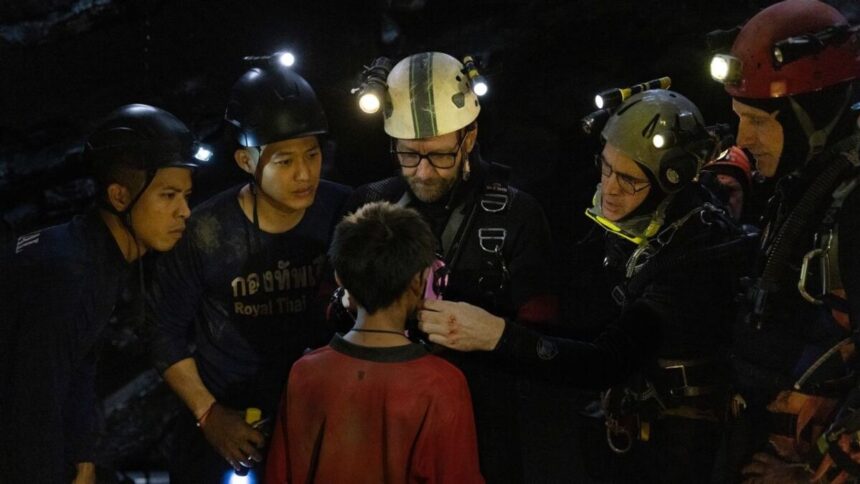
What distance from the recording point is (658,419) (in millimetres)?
3709

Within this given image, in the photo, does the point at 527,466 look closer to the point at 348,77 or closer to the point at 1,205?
the point at 348,77

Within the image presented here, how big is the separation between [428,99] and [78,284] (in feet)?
6.33

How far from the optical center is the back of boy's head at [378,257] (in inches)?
120

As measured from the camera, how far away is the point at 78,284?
3.48 meters

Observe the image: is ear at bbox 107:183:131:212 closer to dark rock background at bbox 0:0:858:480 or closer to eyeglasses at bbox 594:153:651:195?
eyeglasses at bbox 594:153:651:195

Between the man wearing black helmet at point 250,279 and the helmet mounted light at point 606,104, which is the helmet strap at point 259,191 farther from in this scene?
the helmet mounted light at point 606,104

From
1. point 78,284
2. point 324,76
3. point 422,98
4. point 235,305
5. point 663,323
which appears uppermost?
point 324,76

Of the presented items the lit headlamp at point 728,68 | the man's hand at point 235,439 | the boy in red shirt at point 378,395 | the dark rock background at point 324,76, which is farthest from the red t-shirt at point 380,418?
the dark rock background at point 324,76

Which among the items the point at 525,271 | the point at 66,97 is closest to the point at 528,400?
the point at 525,271

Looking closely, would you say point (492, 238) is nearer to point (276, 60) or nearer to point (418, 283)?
point (418, 283)

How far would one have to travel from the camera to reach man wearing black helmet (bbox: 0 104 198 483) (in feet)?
10.7

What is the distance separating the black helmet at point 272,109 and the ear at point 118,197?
67 centimetres

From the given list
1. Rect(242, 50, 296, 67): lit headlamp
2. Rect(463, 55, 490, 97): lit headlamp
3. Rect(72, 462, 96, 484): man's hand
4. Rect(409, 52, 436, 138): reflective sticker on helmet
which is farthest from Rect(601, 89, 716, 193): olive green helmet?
Rect(72, 462, 96, 484): man's hand

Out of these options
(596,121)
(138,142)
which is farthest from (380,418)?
(596,121)
